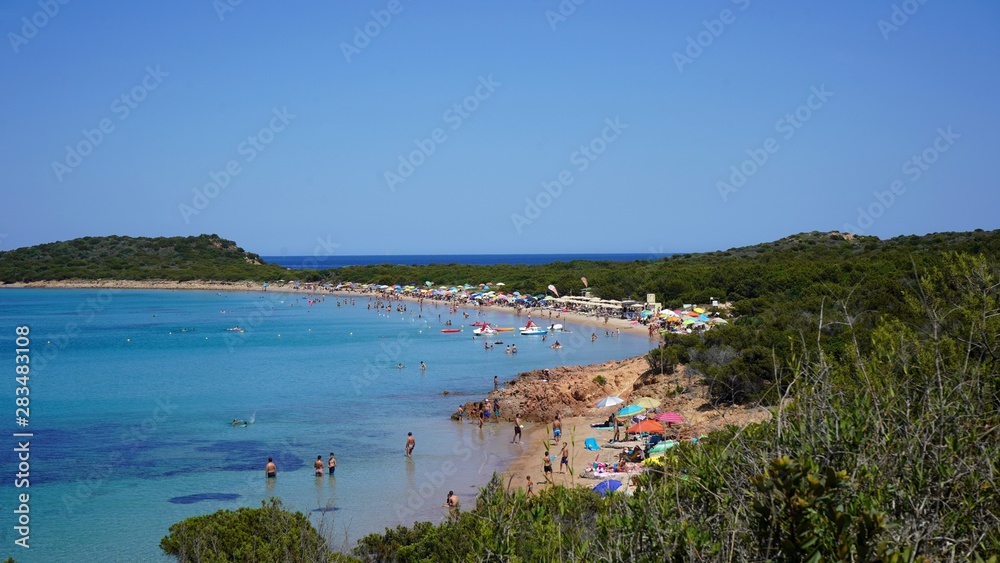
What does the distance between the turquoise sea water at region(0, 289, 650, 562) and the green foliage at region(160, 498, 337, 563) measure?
69.2 inches

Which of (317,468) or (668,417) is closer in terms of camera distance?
(317,468)

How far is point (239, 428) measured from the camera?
73.6ft

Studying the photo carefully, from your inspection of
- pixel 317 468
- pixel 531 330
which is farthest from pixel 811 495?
pixel 531 330

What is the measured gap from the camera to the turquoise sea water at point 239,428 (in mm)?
14516

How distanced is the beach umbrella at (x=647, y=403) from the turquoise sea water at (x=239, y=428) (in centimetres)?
366

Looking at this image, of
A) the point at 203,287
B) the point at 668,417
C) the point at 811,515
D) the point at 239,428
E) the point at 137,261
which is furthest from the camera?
the point at 137,261

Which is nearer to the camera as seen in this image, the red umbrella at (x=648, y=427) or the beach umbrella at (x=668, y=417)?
the red umbrella at (x=648, y=427)

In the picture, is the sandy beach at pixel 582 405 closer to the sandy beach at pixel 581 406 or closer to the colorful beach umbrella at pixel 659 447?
the sandy beach at pixel 581 406

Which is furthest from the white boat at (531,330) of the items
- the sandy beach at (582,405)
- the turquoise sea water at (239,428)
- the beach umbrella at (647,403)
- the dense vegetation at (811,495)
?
the dense vegetation at (811,495)

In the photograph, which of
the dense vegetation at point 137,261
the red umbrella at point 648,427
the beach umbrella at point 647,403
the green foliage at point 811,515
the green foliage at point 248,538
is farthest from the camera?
the dense vegetation at point 137,261

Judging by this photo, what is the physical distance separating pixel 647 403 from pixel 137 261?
106673 millimetres

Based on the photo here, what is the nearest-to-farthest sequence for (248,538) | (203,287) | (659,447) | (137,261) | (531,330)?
(248,538) → (659,447) → (531,330) → (203,287) → (137,261)

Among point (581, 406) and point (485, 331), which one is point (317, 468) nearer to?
point (581, 406)

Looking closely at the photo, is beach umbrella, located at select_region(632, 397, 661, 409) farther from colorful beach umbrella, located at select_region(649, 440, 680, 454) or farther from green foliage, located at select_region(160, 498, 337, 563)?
green foliage, located at select_region(160, 498, 337, 563)
